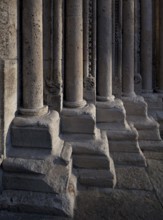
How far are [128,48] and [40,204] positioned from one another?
273 cm

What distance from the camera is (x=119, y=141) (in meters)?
3.19

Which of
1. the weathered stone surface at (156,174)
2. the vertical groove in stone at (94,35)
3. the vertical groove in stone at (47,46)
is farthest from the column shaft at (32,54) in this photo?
the weathered stone surface at (156,174)

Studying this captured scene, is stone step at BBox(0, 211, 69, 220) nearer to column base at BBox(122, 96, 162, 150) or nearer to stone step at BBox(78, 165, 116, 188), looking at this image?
stone step at BBox(78, 165, 116, 188)

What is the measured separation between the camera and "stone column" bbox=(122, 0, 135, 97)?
397 centimetres

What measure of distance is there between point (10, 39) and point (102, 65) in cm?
146

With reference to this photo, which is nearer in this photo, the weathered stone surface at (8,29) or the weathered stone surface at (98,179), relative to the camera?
the weathered stone surface at (8,29)

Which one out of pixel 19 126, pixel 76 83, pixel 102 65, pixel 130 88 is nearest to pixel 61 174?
pixel 19 126

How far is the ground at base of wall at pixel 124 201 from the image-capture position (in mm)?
2068

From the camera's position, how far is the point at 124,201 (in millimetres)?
2293

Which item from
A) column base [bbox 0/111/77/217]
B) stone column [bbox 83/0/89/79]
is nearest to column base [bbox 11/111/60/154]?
column base [bbox 0/111/77/217]

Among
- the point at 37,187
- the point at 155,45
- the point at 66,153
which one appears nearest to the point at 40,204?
the point at 37,187

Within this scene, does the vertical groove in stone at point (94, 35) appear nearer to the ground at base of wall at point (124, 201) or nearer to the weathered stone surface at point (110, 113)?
the weathered stone surface at point (110, 113)

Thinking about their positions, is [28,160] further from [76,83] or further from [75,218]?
[76,83]

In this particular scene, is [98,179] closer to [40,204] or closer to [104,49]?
[40,204]
